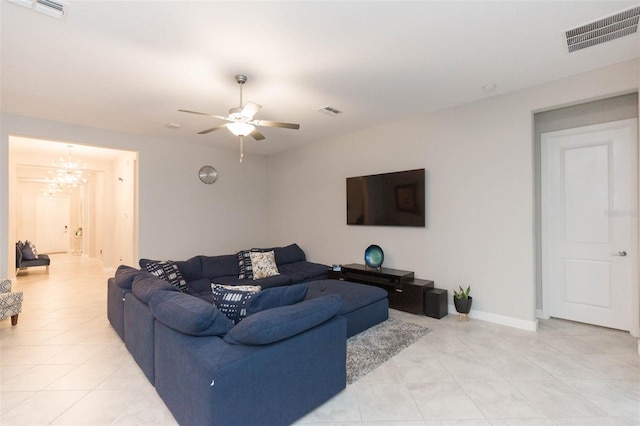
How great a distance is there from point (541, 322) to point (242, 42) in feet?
14.9

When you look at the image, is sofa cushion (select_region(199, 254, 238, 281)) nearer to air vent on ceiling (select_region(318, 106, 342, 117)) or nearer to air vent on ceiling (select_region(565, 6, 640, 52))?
air vent on ceiling (select_region(318, 106, 342, 117))

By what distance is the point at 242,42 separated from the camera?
2504mm

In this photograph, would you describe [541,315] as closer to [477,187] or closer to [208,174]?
[477,187]

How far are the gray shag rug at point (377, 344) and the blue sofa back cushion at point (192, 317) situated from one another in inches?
46.9

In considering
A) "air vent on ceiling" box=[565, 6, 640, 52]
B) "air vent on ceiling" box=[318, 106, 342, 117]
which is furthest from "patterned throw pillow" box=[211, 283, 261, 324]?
"air vent on ceiling" box=[565, 6, 640, 52]

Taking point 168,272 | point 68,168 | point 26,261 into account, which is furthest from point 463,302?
point 26,261

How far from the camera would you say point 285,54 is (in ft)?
8.87

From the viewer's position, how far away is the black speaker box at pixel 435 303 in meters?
3.87

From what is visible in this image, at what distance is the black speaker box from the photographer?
3867 millimetres

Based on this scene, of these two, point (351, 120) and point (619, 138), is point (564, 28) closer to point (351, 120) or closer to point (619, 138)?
point (619, 138)

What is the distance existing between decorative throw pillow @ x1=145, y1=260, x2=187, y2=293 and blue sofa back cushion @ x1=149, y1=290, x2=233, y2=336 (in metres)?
1.73

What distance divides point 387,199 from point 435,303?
→ 1.69 m

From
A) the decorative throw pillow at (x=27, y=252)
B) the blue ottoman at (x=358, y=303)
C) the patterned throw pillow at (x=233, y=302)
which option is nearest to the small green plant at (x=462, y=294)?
the blue ottoman at (x=358, y=303)

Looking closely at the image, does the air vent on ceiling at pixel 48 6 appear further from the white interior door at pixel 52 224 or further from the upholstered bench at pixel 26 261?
the white interior door at pixel 52 224
